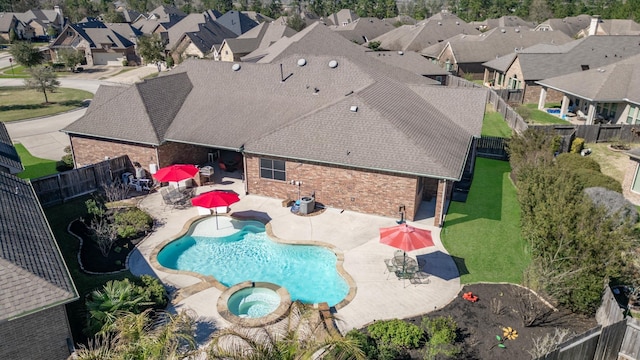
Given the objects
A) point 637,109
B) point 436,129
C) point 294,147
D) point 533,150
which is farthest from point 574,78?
point 294,147

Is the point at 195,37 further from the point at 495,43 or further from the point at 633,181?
the point at 633,181

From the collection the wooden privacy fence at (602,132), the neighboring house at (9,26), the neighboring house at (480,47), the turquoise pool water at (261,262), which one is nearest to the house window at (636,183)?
the wooden privacy fence at (602,132)

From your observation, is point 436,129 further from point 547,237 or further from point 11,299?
point 11,299

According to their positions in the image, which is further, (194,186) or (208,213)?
(194,186)

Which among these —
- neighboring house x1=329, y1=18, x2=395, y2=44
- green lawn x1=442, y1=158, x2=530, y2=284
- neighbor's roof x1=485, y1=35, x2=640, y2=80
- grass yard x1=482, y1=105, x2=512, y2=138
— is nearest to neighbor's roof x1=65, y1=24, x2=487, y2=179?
green lawn x1=442, y1=158, x2=530, y2=284

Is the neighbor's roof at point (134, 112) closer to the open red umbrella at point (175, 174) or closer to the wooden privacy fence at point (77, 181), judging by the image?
the wooden privacy fence at point (77, 181)
